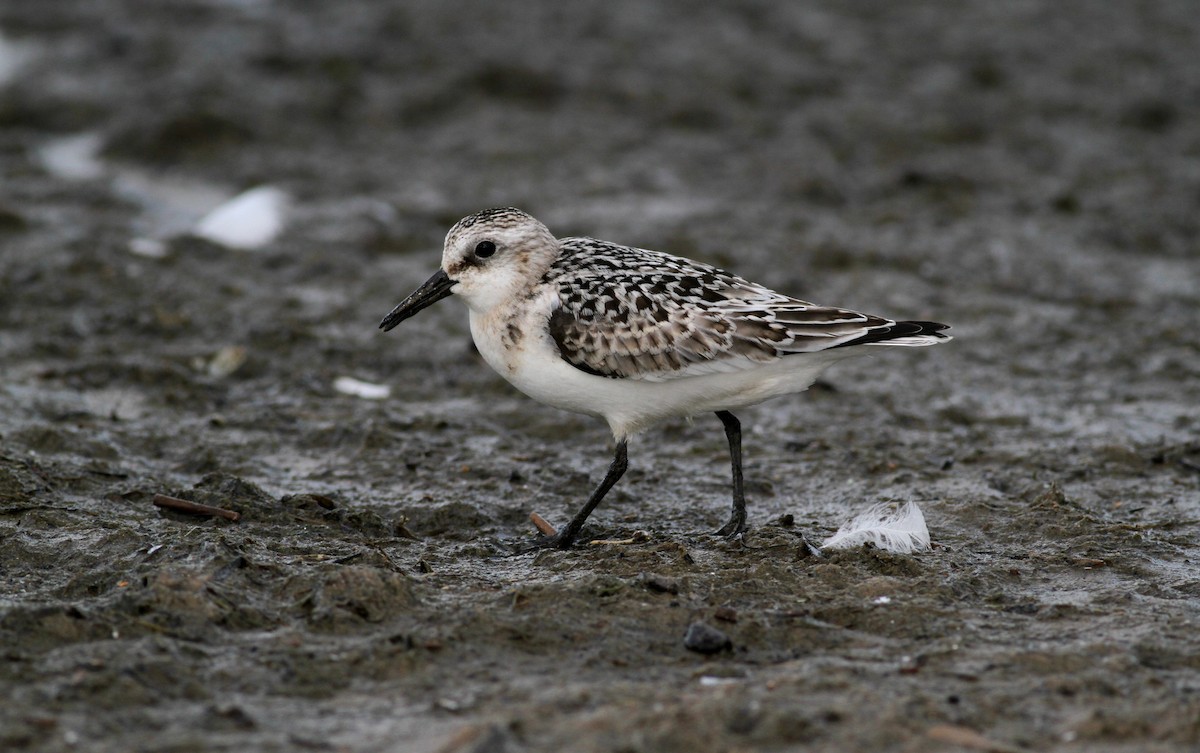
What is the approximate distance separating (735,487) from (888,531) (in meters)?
0.83

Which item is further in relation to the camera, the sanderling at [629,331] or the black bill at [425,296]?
the black bill at [425,296]

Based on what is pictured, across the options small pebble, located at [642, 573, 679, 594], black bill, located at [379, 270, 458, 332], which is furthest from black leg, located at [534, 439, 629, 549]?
black bill, located at [379, 270, 458, 332]

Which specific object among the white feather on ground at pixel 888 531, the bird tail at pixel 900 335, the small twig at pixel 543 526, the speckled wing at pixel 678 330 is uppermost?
the bird tail at pixel 900 335

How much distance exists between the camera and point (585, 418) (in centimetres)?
831

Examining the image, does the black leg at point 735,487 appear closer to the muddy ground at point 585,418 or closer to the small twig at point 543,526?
the muddy ground at point 585,418

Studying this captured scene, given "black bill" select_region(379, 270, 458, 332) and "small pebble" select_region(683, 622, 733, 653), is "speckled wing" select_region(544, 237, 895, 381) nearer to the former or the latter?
"black bill" select_region(379, 270, 458, 332)

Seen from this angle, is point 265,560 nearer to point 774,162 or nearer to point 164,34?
point 774,162

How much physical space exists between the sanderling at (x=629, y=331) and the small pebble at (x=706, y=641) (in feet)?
4.55

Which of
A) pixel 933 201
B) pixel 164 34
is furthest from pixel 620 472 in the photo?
pixel 164 34

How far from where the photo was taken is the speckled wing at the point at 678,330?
626 cm

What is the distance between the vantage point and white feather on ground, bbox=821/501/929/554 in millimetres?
6074

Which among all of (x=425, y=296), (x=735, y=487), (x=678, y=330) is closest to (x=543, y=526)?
(x=735, y=487)

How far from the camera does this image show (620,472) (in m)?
6.56

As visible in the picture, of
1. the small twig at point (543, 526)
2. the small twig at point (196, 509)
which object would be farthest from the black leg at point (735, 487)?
the small twig at point (196, 509)
